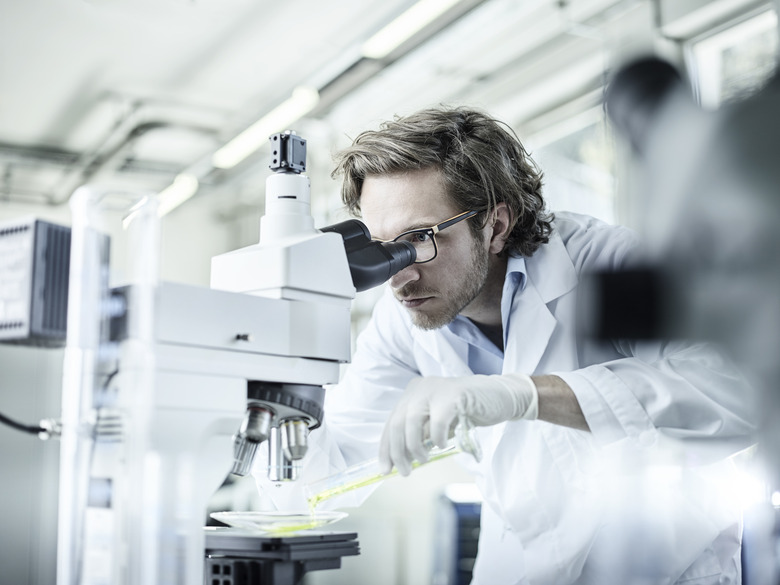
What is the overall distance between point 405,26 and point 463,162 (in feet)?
4.43

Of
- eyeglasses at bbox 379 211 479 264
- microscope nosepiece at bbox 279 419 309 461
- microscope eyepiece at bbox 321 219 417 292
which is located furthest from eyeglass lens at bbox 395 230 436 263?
microscope nosepiece at bbox 279 419 309 461

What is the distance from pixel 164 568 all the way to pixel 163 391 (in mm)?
209

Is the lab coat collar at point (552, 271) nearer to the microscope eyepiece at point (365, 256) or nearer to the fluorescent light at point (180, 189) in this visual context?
the microscope eyepiece at point (365, 256)

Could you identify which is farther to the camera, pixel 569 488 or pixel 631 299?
pixel 569 488

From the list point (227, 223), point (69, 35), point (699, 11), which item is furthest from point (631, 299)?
point (227, 223)

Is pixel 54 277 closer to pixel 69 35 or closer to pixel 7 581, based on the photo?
pixel 69 35

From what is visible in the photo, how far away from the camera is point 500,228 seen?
6.15ft

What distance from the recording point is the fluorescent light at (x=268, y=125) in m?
3.69

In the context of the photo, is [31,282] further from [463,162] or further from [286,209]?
[463,162]

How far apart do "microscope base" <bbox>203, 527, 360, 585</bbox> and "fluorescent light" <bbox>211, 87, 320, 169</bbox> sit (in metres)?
2.90

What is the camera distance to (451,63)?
12.8ft

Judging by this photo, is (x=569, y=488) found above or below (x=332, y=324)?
below

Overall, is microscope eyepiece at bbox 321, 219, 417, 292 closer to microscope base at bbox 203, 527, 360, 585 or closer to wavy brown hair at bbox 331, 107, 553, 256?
microscope base at bbox 203, 527, 360, 585

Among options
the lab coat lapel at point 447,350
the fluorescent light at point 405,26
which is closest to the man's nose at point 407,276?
the lab coat lapel at point 447,350
